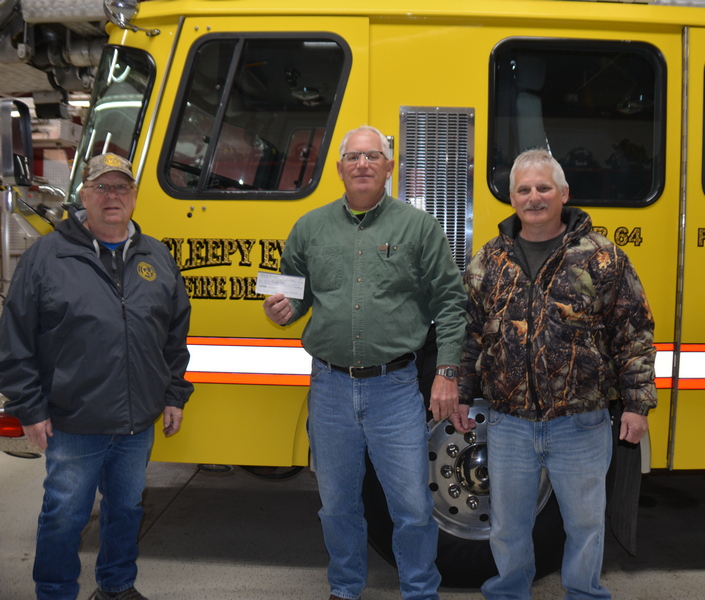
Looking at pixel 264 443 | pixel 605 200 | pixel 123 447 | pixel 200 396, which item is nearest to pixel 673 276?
pixel 605 200

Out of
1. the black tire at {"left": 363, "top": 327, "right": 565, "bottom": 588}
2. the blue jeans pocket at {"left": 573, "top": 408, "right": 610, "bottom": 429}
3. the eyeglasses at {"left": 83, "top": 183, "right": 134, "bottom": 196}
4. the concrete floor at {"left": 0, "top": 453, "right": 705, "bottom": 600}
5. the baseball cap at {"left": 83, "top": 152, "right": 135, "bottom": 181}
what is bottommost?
the concrete floor at {"left": 0, "top": 453, "right": 705, "bottom": 600}

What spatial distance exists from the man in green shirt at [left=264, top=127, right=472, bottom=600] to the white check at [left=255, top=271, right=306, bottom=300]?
4 cm

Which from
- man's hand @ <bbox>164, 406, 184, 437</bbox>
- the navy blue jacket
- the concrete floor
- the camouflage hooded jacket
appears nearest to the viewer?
the camouflage hooded jacket

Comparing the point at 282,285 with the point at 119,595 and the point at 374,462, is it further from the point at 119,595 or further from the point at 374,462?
the point at 119,595

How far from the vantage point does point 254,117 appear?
10.5 feet

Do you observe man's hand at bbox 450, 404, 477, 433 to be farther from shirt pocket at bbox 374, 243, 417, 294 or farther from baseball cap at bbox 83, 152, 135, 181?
baseball cap at bbox 83, 152, 135, 181

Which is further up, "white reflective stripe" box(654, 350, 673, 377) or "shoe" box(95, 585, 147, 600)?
Result: "white reflective stripe" box(654, 350, 673, 377)

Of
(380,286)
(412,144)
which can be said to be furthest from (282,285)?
(412,144)

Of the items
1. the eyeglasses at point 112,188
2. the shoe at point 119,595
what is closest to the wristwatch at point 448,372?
the eyeglasses at point 112,188

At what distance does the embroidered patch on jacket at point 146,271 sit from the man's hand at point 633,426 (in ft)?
Result: 6.35

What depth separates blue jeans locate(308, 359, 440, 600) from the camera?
8.90ft

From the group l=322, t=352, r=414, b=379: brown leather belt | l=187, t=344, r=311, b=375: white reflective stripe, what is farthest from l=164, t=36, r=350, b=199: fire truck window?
l=322, t=352, r=414, b=379: brown leather belt

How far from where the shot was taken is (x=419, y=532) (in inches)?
109

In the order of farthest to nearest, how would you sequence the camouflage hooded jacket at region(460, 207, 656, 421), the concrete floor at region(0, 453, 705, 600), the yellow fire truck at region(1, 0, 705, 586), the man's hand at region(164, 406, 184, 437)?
the concrete floor at region(0, 453, 705, 600), the yellow fire truck at region(1, 0, 705, 586), the man's hand at region(164, 406, 184, 437), the camouflage hooded jacket at region(460, 207, 656, 421)
